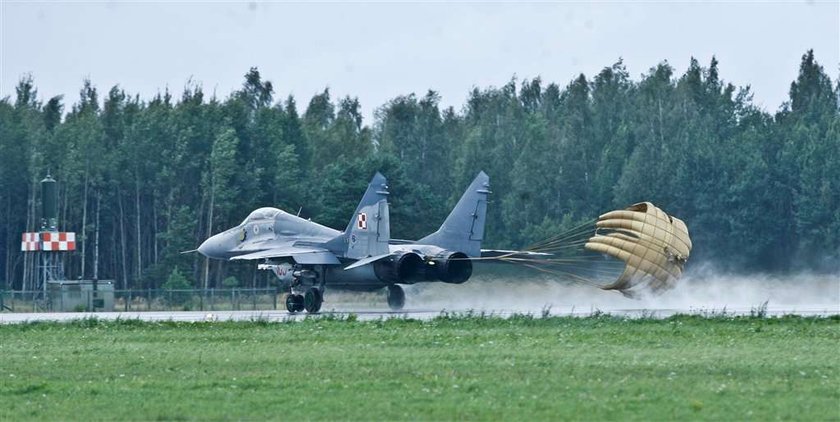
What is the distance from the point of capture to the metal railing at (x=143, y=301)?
158ft

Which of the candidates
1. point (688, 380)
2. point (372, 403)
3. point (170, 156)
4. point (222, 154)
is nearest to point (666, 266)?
point (688, 380)

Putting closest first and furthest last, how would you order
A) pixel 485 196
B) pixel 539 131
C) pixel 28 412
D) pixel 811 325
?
pixel 28 412
pixel 811 325
pixel 485 196
pixel 539 131

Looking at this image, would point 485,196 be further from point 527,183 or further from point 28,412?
point 527,183

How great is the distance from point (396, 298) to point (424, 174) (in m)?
51.3

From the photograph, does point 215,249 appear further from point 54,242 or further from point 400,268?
point 54,242

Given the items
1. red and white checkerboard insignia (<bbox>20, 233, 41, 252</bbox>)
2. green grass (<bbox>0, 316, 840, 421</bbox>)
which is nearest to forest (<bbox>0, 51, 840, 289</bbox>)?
red and white checkerboard insignia (<bbox>20, 233, 41, 252</bbox>)

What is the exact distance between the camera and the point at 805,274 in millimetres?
46219

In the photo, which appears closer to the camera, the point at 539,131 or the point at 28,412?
the point at 28,412

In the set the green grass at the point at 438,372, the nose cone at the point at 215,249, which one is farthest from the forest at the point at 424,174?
the green grass at the point at 438,372

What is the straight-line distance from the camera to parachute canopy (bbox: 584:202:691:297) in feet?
111

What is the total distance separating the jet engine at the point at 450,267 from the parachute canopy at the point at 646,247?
6.00 meters

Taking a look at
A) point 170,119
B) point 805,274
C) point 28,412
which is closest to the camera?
point 28,412

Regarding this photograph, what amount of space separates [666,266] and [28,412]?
2036 centimetres

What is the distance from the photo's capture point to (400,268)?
40.2 meters
